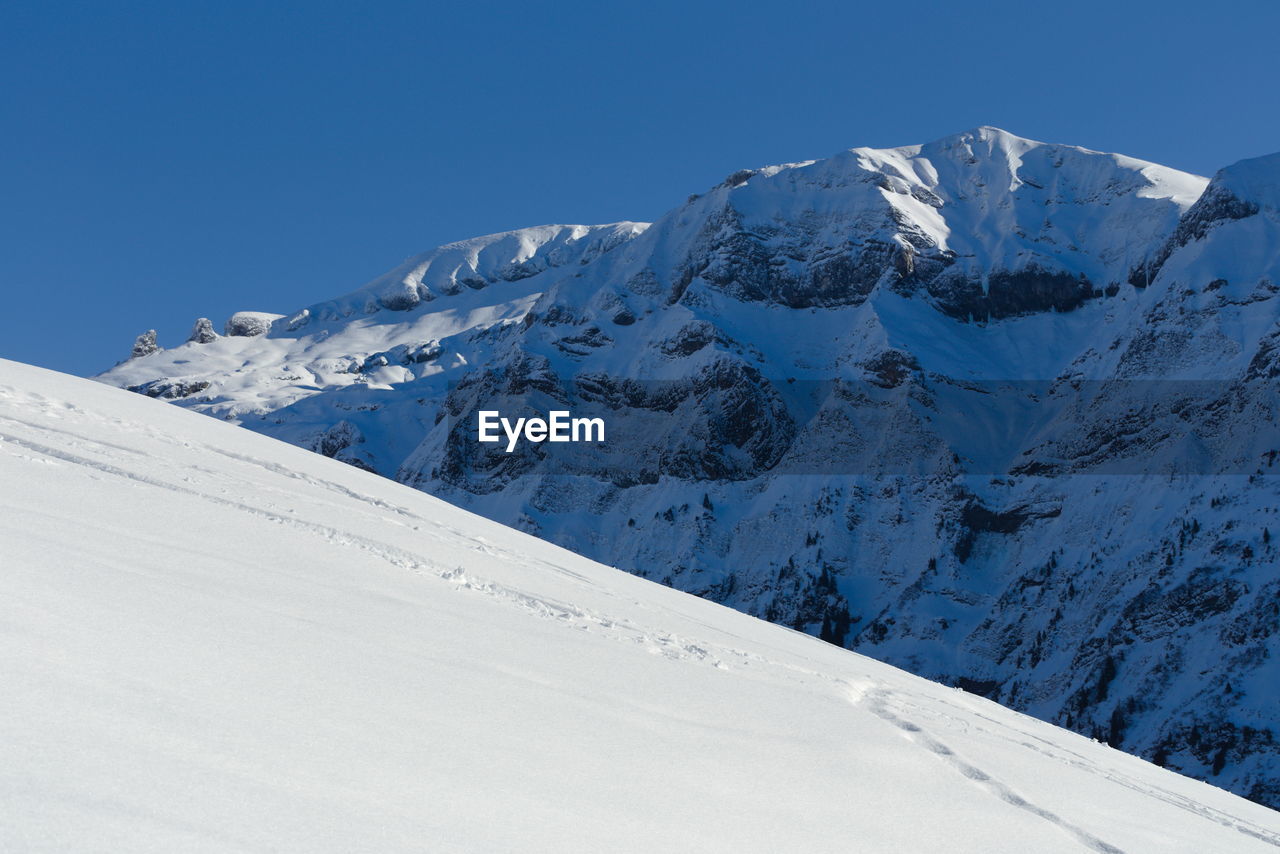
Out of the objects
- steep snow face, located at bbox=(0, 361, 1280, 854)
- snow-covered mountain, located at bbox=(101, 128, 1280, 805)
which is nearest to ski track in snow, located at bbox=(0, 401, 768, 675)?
steep snow face, located at bbox=(0, 361, 1280, 854)

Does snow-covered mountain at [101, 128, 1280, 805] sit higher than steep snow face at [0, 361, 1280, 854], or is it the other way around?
snow-covered mountain at [101, 128, 1280, 805]

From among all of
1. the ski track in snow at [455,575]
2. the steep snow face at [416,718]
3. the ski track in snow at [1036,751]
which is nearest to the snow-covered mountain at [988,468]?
the ski track in snow at [1036,751]

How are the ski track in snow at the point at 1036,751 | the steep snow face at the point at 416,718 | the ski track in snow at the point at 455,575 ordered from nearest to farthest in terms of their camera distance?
the steep snow face at the point at 416,718
the ski track in snow at the point at 1036,751
the ski track in snow at the point at 455,575

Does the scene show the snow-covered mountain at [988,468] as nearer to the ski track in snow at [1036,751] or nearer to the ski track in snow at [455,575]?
the ski track in snow at [1036,751]

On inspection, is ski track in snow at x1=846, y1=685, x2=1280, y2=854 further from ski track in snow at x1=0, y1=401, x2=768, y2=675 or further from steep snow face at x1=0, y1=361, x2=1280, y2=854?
ski track in snow at x1=0, y1=401, x2=768, y2=675

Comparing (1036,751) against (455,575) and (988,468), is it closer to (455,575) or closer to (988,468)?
(455,575)

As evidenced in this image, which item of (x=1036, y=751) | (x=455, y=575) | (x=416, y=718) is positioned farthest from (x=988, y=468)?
(x=416, y=718)

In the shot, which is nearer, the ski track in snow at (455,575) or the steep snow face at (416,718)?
the steep snow face at (416,718)
